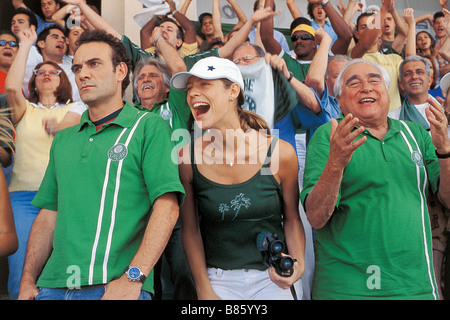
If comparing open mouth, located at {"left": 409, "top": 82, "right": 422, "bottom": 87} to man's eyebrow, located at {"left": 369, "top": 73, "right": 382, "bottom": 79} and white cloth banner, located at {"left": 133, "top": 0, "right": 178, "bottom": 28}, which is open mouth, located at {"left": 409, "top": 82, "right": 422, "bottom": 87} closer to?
man's eyebrow, located at {"left": 369, "top": 73, "right": 382, "bottom": 79}

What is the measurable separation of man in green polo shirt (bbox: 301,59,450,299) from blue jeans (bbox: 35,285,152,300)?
884mm

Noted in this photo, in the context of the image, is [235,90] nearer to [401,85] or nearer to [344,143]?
[344,143]

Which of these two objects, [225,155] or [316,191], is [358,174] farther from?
[225,155]

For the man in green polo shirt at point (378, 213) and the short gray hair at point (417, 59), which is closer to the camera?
the man in green polo shirt at point (378, 213)

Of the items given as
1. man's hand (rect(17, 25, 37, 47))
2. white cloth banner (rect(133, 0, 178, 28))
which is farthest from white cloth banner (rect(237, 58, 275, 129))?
man's hand (rect(17, 25, 37, 47))

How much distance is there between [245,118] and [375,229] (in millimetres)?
858

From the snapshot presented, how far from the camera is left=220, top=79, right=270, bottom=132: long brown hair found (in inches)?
104

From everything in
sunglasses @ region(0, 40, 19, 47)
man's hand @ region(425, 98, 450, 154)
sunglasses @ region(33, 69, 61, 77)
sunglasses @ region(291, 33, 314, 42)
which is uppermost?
sunglasses @ region(291, 33, 314, 42)

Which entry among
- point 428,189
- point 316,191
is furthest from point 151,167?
point 428,189

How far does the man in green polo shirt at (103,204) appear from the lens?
2.10 meters

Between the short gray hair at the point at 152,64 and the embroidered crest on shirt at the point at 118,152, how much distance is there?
74 cm

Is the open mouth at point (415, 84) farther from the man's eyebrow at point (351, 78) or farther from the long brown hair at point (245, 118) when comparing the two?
the long brown hair at point (245, 118)

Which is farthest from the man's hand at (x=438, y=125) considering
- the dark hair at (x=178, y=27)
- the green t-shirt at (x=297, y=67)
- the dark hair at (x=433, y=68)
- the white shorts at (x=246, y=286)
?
the dark hair at (x=178, y=27)

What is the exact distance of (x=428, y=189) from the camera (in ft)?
8.64
